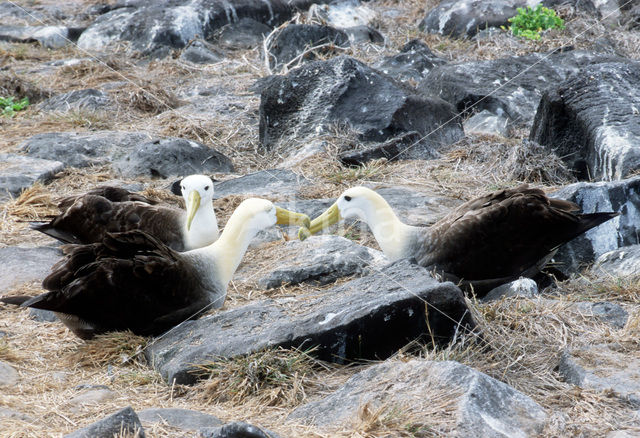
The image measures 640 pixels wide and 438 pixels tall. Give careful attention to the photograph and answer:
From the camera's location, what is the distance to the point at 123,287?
4367 millimetres

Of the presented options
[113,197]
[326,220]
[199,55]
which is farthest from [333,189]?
[199,55]

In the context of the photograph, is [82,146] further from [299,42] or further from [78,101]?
[299,42]

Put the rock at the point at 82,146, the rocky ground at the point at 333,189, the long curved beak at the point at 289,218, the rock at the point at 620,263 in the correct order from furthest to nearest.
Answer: the rock at the point at 82,146
the long curved beak at the point at 289,218
the rock at the point at 620,263
the rocky ground at the point at 333,189

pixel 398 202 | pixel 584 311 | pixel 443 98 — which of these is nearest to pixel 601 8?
pixel 443 98

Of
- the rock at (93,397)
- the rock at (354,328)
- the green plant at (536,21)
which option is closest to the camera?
the rock at (93,397)

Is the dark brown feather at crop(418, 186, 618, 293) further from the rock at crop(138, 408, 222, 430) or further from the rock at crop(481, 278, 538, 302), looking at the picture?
the rock at crop(138, 408, 222, 430)

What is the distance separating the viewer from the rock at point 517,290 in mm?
4770

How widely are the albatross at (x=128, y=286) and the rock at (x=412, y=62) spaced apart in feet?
25.2

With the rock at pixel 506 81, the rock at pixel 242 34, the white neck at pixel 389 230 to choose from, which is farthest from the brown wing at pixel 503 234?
the rock at pixel 242 34

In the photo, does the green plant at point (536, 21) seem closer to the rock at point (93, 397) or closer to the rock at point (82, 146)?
the rock at point (82, 146)

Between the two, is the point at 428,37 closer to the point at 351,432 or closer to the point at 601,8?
the point at 601,8

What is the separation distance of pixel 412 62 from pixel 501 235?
24.3ft

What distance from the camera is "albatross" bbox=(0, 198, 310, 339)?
433cm

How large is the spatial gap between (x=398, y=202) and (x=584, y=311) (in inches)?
107
